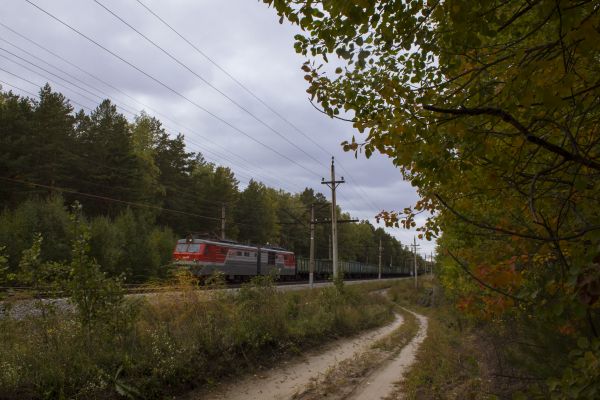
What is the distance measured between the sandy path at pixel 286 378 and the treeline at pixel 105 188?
264 inches

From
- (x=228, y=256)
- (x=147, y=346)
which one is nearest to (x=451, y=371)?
(x=147, y=346)

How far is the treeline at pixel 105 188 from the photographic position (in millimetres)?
25891

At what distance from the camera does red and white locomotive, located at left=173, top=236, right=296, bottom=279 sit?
2592 centimetres

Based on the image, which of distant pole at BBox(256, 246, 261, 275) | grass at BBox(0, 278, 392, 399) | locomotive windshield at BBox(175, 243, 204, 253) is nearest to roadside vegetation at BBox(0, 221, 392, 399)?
grass at BBox(0, 278, 392, 399)

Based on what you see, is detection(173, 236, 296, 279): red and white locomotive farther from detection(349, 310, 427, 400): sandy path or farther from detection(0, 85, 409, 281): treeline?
detection(349, 310, 427, 400): sandy path

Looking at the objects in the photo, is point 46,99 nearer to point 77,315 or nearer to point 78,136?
point 78,136

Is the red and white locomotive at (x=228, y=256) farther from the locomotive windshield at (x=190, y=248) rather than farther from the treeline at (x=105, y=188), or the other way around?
the treeline at (x=105, y=188)

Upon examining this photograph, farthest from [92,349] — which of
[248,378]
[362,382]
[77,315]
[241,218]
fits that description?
[241,218]

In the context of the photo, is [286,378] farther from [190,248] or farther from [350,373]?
[190,248]

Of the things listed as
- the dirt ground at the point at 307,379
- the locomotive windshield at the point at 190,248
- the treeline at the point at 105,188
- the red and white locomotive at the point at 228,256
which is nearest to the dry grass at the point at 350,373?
the dirt ground at the point at 307,379

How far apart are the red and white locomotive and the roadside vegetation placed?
12.1m

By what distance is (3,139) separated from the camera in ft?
97.8

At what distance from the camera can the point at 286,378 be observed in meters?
8.88

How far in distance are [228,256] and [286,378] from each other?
19790mm
